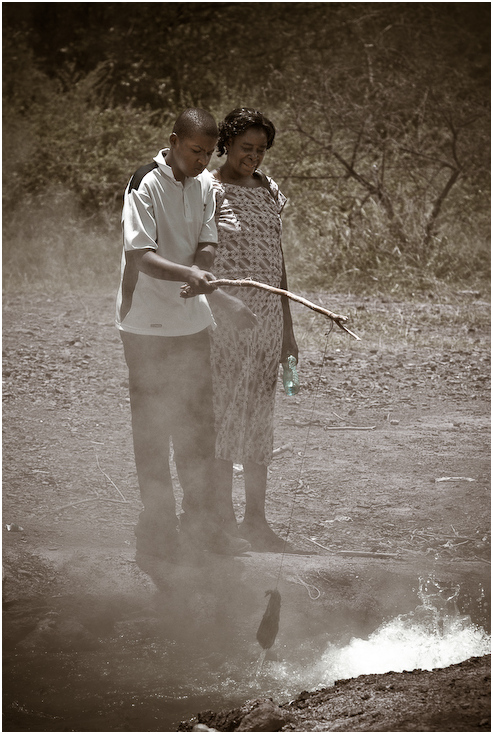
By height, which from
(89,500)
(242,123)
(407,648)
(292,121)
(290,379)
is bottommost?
(407,648)

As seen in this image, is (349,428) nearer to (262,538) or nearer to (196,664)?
(262,538)

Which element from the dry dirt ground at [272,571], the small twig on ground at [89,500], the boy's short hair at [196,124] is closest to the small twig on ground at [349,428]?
the dry dirt ground at [272,571]

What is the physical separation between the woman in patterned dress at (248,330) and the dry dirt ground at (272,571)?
13.3 inches

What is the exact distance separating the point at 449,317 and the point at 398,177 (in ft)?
9.88

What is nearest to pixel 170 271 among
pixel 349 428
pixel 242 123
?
pixel 242 123

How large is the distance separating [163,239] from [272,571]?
4.09 ft

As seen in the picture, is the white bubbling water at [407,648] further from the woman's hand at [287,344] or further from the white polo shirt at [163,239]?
the white polo shirt at [163,239]

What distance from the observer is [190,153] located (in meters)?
2.78

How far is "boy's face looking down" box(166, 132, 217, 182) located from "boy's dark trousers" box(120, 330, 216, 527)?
57 cm

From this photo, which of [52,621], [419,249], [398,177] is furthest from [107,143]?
[52,621]

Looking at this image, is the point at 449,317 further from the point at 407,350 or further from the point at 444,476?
the point at 444,476

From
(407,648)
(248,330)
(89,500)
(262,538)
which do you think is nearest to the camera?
(407,648)

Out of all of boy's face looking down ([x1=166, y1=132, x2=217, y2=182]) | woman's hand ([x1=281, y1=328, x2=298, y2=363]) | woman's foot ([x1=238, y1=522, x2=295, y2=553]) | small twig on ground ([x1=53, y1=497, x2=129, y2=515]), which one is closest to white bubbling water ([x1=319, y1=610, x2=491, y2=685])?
woman's foot ([x1=238, y1=522, x2=295, y2=553])

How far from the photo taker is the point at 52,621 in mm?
2838
